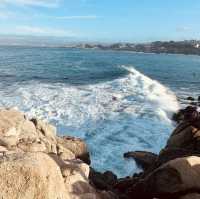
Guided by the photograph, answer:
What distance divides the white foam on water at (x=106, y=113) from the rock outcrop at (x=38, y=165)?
134 inches

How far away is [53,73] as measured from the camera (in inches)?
2210

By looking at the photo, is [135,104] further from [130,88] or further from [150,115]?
[130,88]

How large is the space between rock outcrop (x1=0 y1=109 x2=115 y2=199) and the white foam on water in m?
3.42

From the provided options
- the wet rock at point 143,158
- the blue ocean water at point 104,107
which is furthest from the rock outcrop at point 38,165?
the blue ocean water at point 104,107

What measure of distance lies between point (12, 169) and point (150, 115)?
22.2m

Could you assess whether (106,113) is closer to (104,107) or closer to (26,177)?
(104,107)

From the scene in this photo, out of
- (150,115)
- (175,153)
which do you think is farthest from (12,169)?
(150,115)

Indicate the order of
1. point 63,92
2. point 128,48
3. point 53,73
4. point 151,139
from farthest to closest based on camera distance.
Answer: point 128,48
point 53,73
point 63,92
point 151,139

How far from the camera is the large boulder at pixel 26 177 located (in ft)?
21.8

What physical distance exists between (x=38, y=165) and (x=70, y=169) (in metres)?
2.93

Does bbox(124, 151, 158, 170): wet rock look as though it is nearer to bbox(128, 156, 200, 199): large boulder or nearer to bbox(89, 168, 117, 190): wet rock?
bbox(89, 168, 117, 190): wet rock

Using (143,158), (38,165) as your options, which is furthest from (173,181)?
(143,158)

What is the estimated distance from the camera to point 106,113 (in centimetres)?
2831

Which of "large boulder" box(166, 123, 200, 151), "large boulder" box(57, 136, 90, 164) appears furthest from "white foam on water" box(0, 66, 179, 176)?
"large boulder" box(166, 123, 200, 151)
